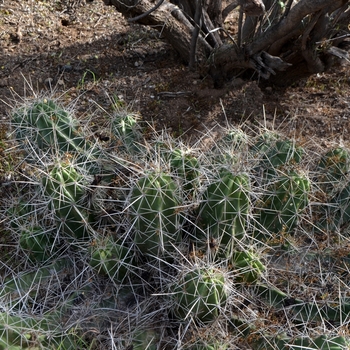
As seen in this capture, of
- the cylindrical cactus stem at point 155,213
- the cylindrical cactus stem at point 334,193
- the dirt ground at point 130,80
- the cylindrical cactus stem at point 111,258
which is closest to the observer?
the cylindrical cactus stem at point 155,213

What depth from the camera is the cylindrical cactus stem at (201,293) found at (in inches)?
86.0

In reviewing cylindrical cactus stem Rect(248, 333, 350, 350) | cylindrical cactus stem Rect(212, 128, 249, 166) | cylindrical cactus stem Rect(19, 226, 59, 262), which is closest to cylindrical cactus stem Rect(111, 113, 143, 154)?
cylindrical cactus stem Rect(212, 128, 249, 166)

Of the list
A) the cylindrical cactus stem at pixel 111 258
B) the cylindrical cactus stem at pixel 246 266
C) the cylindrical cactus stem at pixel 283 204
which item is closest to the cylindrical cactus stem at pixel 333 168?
the cylindrical cactus stem at pixel 283 204

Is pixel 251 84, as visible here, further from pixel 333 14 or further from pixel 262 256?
pixel 262 256

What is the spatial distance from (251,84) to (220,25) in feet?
2.37

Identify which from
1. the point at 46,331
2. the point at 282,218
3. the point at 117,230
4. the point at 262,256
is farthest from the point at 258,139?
the point at 46,331

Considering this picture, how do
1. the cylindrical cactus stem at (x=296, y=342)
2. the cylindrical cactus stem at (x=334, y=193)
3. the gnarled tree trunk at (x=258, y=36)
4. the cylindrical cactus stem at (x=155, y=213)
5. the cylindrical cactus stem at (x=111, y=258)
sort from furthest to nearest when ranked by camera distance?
the gnarled tree trunk at (x=258, y=36) < the cylindrical cactus stem at (x=334, y=193) < the cylindrical cactus stem at (x=111, y=258) < the cylindrical cactus stem at (x=155, y=213) < the cylindrical cactus stem at (x=296, y=342)

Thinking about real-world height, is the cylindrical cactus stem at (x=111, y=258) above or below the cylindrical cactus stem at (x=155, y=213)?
below

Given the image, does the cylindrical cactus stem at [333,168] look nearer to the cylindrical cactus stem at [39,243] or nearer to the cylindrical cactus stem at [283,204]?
the cylindrical cactus stem at [283,204]

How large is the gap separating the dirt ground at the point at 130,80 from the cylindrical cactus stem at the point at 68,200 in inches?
53.5

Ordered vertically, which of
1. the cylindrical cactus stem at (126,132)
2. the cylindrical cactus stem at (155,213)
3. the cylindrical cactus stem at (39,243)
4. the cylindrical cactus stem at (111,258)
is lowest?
the cylindrical cactus stem at (39,243)

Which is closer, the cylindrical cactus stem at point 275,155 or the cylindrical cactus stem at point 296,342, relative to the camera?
the cylindrical cactus stem at point 296,342

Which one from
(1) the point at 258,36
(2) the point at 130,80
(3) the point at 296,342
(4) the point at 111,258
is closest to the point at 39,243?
(4) the point at 111,258

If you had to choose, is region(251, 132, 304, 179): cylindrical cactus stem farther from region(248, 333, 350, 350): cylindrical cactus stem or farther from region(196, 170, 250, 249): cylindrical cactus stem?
region(248, 333, 350, 350): cylindrical cactus stem
